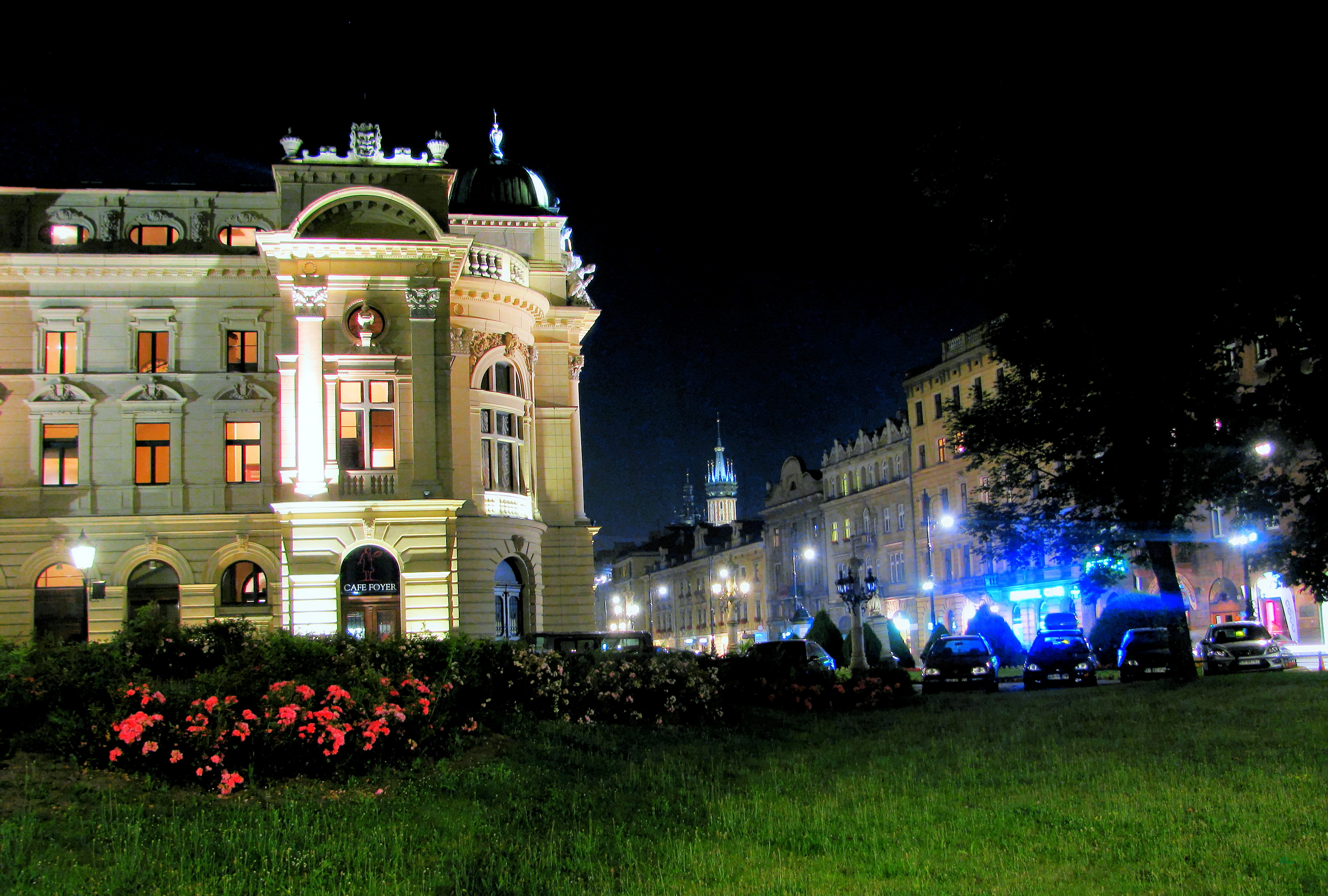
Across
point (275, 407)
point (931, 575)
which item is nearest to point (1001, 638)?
point (931, 575)

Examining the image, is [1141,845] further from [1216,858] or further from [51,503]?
[51,503]

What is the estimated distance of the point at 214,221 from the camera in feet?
131

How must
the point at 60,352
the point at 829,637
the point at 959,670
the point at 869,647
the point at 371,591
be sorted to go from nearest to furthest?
1. the point at 959,670
2. the point at 371,591
3. the point at 60,352
4. the point at 829,637
5. the point at 869,647

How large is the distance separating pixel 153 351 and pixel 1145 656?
30295mm

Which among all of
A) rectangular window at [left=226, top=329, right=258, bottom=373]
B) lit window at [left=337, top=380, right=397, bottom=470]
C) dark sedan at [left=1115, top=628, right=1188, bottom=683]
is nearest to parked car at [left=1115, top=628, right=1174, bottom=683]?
dark sedan at [left=1115, top=628, right=1188, bottom=683]

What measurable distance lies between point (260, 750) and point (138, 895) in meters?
3.59

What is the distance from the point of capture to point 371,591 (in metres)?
34.6

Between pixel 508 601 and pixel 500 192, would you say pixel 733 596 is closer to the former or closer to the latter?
pixel 500 192

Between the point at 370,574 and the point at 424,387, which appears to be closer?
the point at 370,574

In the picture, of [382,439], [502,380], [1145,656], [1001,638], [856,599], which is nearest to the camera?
[1145,656]

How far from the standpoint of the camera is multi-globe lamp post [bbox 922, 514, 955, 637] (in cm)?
7994

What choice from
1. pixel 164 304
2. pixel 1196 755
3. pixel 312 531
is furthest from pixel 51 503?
pixel 1196 755

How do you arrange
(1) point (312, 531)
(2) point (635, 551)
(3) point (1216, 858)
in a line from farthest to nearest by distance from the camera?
(2) point (635, 551)
(1) point (312, 531)
(3) point (1216, 858)

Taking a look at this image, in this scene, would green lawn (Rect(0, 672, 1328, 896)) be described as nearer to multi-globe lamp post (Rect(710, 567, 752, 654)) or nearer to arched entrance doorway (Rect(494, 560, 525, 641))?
arched entrance doorway (Rect(494, 560, 525, 641))
